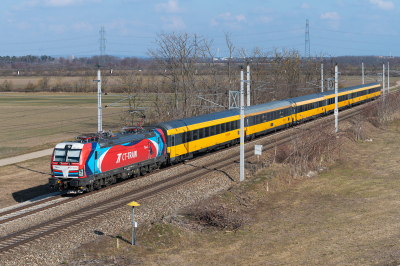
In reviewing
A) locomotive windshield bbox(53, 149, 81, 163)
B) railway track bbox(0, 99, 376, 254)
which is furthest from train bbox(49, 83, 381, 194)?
railway track bbox(0, 99, 376, 254)

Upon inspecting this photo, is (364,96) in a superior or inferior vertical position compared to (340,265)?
superior

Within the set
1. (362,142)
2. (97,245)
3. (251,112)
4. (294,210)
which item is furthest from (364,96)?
(97,245)

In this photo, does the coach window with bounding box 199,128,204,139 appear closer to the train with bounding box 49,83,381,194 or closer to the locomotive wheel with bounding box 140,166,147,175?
the train with bounding box 49,83,381,194

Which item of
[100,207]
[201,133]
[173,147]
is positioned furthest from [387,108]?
[100,207]

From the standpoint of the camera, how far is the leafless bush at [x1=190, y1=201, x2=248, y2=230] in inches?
760

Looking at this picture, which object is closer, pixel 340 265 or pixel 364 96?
pixel 340 265

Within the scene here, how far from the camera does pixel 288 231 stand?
18797mm

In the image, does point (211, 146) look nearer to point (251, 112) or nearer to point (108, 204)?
point (251, 112)

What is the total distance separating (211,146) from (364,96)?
45865mm

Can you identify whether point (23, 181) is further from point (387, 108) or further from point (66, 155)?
point (387, 108)

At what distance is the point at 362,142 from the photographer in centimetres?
4156

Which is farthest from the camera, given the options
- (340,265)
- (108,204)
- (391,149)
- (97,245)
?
(391,149)

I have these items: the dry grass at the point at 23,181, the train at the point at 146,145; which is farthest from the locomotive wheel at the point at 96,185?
the dry grass at the point at 23,181

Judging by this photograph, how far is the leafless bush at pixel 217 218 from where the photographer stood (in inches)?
760
